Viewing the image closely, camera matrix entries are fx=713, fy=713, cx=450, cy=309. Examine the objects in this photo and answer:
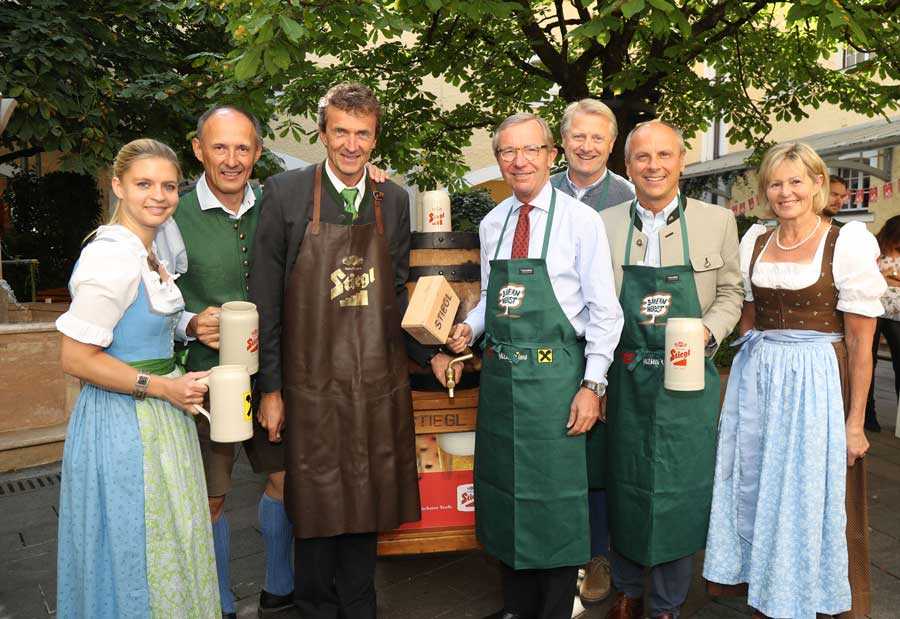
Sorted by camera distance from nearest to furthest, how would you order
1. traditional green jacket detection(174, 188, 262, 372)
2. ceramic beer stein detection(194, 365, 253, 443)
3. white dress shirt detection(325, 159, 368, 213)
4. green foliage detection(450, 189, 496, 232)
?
ceramic beer stein detection(194, 365, 253, 443) → white dress shirt detection(325, 159, 368, 213) → traditional green jacket detection(174, 188, 262, 372) → green foliage detection(450, 189, 496, 232)

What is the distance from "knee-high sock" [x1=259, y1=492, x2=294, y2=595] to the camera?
3219 mm

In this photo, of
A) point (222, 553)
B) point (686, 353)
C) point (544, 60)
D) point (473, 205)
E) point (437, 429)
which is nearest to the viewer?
point (686, 353)

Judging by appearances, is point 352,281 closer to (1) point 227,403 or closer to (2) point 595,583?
(1) point 227,403

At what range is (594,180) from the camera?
3.43 meters

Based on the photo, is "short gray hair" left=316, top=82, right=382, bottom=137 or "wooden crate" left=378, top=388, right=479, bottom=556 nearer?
"short gray hair" left=316, top=82, right=382, bottom=137

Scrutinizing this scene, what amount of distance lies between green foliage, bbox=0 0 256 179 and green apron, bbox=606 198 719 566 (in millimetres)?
4791

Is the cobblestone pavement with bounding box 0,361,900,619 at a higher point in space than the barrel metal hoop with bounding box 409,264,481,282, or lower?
lower

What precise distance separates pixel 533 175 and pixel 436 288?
58cm

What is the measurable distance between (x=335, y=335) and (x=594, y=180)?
153 centimetres

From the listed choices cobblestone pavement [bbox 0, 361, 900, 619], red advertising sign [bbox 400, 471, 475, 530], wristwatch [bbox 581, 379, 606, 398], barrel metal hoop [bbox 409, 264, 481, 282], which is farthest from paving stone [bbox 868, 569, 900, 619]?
barrel metal hoop [bbox 409, 264, 481, 282]

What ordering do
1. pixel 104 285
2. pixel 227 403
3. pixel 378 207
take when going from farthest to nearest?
pixel 378 207 < pixel 227 403 < pixel 104 285

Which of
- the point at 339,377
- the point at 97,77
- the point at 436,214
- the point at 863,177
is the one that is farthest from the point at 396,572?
the point at 863,177

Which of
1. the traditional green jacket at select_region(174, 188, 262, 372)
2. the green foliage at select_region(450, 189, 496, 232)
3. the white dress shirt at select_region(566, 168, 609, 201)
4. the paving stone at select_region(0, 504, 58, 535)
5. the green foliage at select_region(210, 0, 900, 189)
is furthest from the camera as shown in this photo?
the green foliage at select_region(450, 189, 496, 232)

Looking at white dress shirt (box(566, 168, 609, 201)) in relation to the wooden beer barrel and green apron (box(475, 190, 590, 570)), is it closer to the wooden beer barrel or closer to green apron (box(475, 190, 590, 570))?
the wooden beer barrel
